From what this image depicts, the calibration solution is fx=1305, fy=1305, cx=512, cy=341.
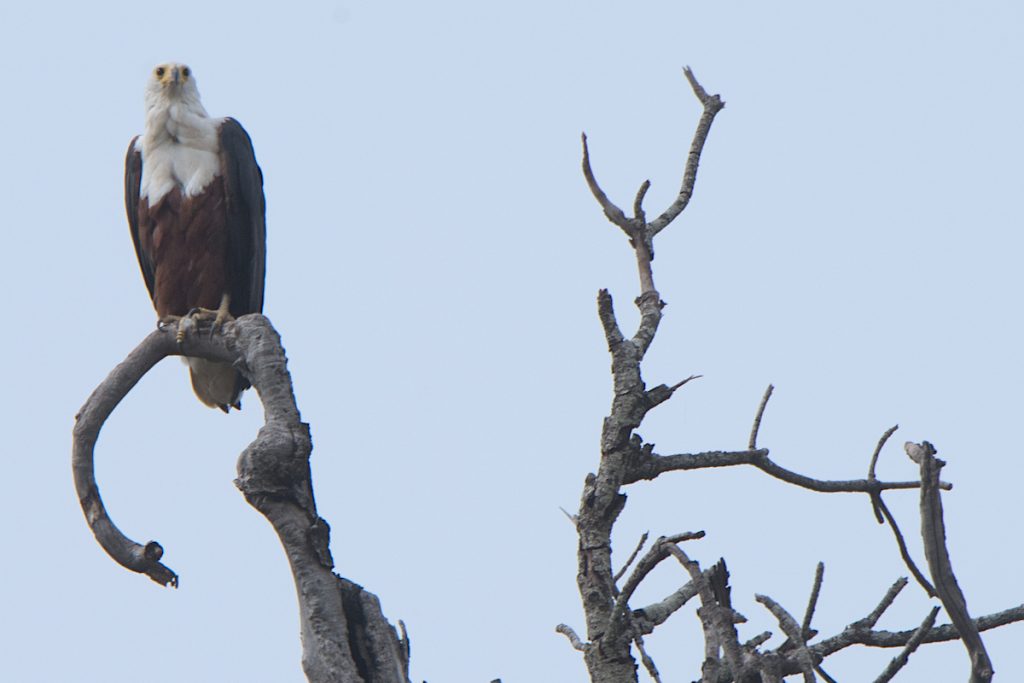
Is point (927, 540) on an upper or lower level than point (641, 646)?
lower

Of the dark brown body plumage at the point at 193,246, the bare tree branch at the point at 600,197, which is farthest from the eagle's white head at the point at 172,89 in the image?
the bare tree branch at the point at 600,197

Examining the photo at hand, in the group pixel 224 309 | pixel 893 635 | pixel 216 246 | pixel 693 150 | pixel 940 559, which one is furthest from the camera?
pixel 216 246

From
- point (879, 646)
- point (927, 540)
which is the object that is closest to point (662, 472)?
point (879, 646)

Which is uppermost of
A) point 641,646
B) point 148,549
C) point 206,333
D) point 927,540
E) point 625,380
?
point 206,333

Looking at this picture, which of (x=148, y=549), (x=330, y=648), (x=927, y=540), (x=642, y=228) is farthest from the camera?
(x=642, y=228)

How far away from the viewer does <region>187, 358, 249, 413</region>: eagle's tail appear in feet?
19.3

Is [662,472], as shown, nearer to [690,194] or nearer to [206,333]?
[690,194]

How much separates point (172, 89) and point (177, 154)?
14.1 inches

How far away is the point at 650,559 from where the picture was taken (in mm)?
2943

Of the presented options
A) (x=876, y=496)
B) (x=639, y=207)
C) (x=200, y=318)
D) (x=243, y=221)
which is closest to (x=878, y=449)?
(x=876, y=496)

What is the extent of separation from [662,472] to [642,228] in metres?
0.70

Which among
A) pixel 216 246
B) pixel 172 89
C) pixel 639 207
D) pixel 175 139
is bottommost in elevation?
pixel 639 207

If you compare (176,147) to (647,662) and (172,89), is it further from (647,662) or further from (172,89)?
(647,662)

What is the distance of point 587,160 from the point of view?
146 inches
